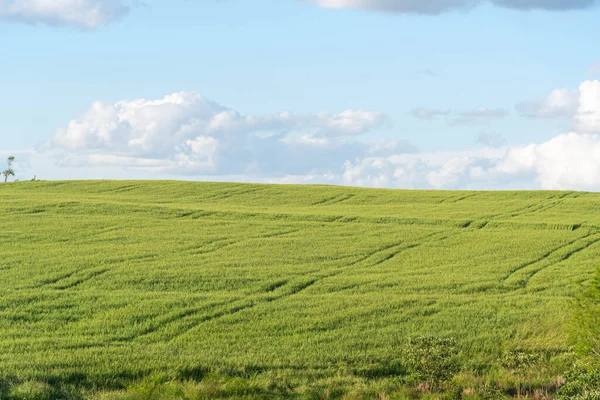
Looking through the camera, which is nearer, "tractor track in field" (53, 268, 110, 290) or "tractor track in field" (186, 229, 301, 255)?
"tractor track in field" (53, 268, 110, 290)

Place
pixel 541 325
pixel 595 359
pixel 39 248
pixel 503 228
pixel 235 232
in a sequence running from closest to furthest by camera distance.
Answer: pixel 595 359 → pixel 541 325 → pixel 39 248 → pixel 235 232 → pixel 503 228

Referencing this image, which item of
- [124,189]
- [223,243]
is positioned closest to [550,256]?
[223,243]

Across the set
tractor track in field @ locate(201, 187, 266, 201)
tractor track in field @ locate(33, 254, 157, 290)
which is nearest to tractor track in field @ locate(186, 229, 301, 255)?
tractor track in field @ locate(33, 254, 157, 290)

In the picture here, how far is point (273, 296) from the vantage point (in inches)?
982

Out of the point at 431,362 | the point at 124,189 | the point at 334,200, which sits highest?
the point at 124,189

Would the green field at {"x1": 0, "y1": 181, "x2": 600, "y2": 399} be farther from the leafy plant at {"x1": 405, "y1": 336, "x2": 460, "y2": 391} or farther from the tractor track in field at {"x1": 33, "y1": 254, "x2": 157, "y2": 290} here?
the leafy plant at {"x1": 405, "y1": 336, "x2": 460, "y2": 391}

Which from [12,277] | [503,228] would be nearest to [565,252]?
[503,228]

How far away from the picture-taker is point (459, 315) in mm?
22781

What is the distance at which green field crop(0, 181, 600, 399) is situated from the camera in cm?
1677

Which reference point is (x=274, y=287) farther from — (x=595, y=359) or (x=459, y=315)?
(x=595, y=359)

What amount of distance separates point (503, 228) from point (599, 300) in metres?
26.4

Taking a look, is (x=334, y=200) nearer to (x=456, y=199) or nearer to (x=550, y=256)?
(x=456, y=199)

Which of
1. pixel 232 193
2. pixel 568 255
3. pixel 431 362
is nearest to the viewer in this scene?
pixel 431 362

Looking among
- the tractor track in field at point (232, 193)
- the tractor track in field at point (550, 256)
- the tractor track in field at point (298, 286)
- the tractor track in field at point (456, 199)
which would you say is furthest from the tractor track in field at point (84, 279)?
the tractor track in field at point (456, 199)
